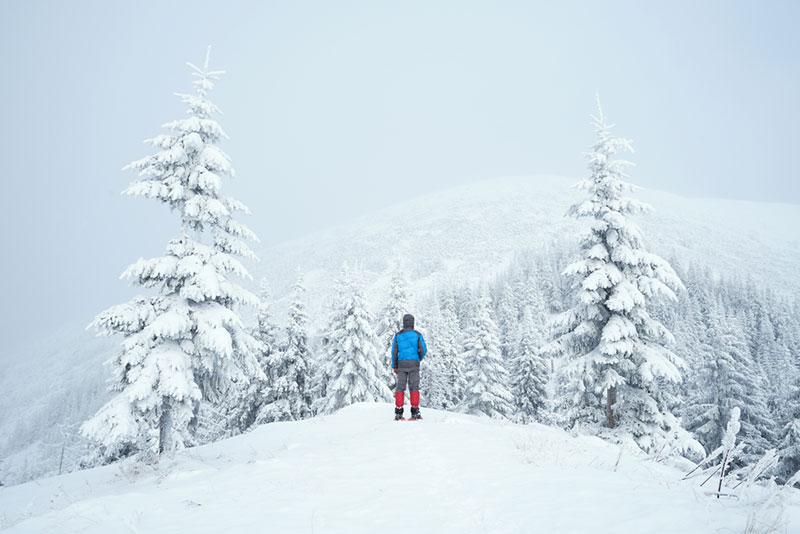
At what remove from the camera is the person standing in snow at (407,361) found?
11.8m

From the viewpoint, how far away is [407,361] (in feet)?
38.8

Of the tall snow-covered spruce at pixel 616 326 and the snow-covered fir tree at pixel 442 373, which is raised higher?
the tall snow-covered spruce at pixel 616 326

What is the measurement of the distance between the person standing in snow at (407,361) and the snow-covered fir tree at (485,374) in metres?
24.7

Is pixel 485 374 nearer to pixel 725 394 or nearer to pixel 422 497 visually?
pixel 725 394

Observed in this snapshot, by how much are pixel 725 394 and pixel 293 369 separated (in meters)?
29.6

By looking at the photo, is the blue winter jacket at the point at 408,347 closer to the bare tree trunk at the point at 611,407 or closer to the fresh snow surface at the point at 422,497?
the fresh snow surface at the point at 422,497

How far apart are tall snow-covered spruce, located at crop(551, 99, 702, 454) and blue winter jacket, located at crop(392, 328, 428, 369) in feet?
21.7

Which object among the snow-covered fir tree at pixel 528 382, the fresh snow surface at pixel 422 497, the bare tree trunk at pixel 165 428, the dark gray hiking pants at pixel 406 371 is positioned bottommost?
the snow-covered fir tree at pixel 528 382

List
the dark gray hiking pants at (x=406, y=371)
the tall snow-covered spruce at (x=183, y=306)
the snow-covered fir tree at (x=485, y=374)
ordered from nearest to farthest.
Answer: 1. the dark gray hiking pants at (x=406, y=371)
2. the tall snow-covered spruce at (x=183, y=306)
3. the snow-covered fir tree at (x=485, y=374)

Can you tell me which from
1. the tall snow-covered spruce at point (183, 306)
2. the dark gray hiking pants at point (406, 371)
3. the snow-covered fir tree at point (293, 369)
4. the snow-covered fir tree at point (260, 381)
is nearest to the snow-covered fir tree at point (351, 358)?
the snow-covered fir tree at point (293, 369)

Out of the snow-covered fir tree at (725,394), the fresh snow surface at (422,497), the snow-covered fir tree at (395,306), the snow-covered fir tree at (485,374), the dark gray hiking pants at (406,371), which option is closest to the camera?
the fresh snow surface at (422,497)

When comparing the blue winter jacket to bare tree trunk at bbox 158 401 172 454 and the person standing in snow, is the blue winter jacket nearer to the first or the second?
the person standing in snow

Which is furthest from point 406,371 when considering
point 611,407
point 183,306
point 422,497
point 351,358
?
point 351,358

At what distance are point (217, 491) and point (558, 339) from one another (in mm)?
13496
